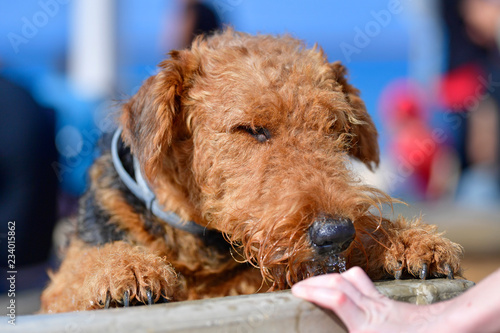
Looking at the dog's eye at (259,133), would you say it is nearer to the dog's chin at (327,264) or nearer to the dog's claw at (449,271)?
the dog's chin at (327,264)

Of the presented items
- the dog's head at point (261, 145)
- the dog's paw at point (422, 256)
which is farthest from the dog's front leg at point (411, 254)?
the dog's head at point (261, 145)

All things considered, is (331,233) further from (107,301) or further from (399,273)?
(107,301)

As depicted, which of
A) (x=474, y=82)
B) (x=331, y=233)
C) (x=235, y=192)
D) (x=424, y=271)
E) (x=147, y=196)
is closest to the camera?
(x=331, y=233)

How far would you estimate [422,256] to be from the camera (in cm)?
247

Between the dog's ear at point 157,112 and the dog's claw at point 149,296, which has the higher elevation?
the dog's ear at point 157,112

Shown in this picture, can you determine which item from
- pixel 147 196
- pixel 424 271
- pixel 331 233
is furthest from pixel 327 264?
pixel 147 196

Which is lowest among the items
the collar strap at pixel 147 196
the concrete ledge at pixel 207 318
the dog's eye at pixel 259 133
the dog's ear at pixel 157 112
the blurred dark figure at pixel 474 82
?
the concrete ledge at pixel 207 318

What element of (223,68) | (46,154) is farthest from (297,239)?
(46,154)

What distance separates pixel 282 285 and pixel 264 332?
608 mm

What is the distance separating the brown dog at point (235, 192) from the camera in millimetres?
2344

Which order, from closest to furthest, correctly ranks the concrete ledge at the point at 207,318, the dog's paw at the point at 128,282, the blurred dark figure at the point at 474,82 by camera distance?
the concrete ledge at the point at 207,318
the dog's paw at the point at 128,282
the blurred dark figure at the point at 474,82

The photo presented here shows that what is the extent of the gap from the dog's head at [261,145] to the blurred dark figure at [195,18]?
2965 mm

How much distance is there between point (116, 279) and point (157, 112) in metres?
1.04

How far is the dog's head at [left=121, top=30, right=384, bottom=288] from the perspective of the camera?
2.32m
